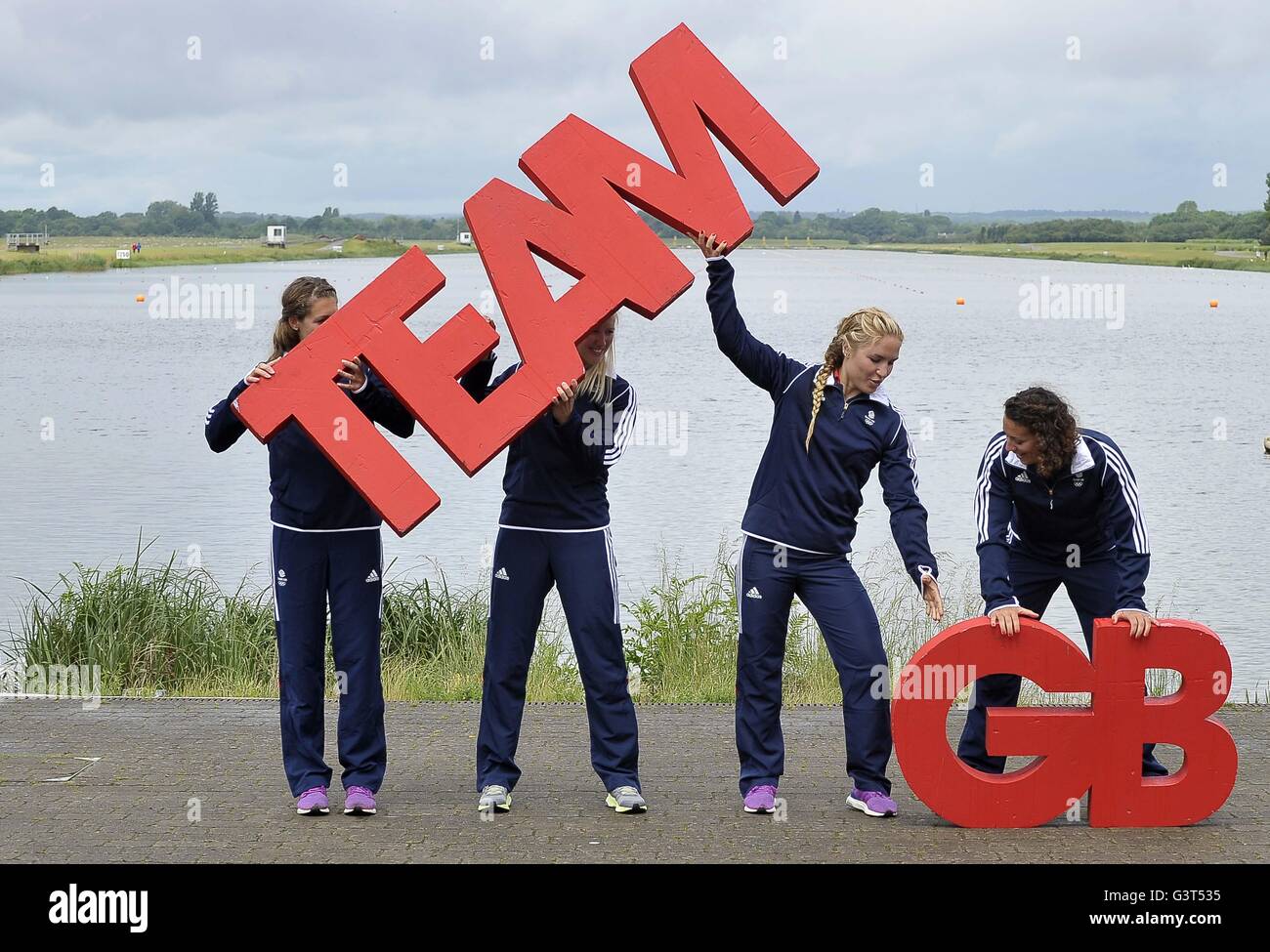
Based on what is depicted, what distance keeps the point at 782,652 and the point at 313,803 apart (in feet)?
6.55

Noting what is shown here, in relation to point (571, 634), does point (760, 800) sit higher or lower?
lower

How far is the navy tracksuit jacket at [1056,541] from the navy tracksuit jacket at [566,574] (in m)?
1.52

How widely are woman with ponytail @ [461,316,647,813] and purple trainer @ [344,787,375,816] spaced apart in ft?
1.48

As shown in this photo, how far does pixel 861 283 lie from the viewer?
89625 millimetres

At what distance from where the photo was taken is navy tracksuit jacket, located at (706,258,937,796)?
244 inches

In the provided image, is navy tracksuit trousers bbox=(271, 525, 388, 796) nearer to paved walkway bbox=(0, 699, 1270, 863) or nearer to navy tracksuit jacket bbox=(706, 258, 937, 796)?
paved walkway bbox=(0, 699, 1270, 863)

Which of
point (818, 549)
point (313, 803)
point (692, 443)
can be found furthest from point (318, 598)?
point (692, 443)

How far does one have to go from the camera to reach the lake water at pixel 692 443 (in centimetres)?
1574

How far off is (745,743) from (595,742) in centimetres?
62

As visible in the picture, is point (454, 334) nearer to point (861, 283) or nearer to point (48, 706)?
point (48, 706)

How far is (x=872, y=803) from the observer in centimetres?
620

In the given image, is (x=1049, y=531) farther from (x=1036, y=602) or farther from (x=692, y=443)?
(x=692, y=443)

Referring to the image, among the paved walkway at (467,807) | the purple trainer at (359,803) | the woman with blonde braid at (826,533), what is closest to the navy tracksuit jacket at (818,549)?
the woman with blonde braid at (826,533)

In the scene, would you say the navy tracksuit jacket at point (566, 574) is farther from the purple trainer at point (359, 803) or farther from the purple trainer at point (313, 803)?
the purple trainer at point (313, 803)
